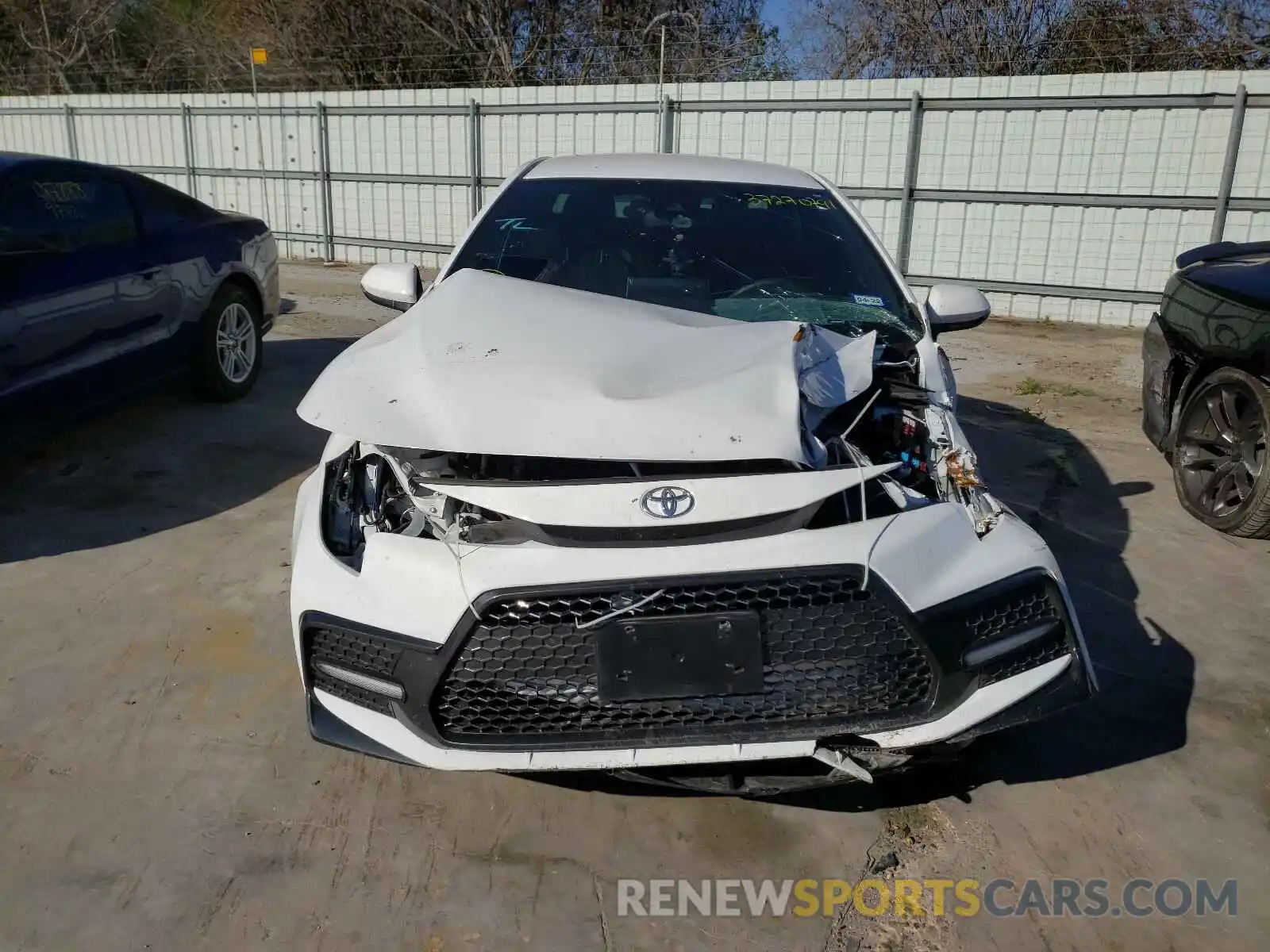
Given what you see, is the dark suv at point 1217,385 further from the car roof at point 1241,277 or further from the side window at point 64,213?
the side window at point 64,213

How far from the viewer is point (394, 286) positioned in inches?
149

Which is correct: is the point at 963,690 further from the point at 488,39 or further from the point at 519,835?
the point at 488,39

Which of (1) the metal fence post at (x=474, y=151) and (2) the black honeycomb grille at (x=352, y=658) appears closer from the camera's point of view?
(2) the black honeycomb grille at (x=352, y=658)

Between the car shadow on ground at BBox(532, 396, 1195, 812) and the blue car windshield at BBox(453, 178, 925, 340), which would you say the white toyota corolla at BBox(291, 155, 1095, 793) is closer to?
the car shadow on ground at BBox(532, 396, 1195, 812)

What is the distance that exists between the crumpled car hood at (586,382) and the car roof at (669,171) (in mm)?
1176

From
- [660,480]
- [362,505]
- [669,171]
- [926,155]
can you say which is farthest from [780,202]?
[926,155]

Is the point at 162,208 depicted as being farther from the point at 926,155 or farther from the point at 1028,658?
the point at 926,155

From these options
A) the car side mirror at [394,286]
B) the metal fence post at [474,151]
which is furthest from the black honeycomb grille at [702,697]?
the metal fence post at [474,151]

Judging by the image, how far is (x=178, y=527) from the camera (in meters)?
4.41

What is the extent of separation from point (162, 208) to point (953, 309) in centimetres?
441

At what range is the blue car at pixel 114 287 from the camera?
4441mm

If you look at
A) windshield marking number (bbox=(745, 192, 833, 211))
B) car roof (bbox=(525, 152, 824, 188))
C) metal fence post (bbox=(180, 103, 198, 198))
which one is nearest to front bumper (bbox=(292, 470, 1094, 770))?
windshield marking number (bbox=(745, 192, 833, 211))

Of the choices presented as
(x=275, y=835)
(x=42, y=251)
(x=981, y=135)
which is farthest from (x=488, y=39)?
(x=275, y=835)

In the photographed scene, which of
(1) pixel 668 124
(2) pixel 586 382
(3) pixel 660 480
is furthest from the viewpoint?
(1) pixel 668 124
